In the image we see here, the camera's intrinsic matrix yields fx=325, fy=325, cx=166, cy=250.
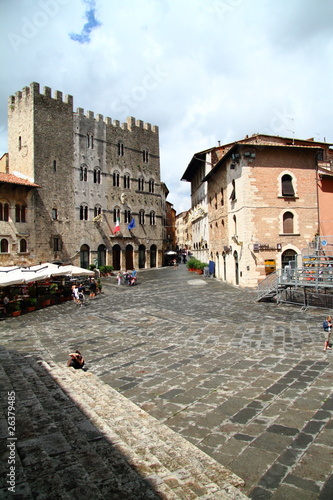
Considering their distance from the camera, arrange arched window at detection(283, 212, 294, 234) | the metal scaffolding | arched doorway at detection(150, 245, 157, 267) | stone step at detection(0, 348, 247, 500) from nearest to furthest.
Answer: stone step at detection(0, 348, 247, 500) → the metal scaffolding → arched window at detection(283, 212, 294, 234) → arched doorway at detection(150, 245, 157, 267)

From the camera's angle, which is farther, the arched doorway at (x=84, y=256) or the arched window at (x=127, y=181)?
the arched window at (x=127, y=181)

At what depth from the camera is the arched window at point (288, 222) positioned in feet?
74.2

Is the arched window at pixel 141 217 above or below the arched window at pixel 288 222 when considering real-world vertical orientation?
above

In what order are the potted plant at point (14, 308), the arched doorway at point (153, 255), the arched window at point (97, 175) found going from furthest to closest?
the arched doorway at point (153, 255) → the arched window at point (97, 175) → the potted plant at point (14, 308)

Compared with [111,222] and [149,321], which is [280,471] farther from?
[111,222]

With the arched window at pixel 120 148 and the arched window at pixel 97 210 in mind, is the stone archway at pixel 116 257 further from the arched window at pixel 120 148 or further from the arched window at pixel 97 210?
the arched window at pixel 120 148

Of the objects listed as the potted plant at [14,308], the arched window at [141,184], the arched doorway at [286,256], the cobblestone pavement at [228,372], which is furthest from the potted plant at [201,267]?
the potted plant at [14,308]

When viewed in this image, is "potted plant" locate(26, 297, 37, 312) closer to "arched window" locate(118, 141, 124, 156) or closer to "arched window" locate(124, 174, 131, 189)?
"arched window" locate(124, 174, 131, 189)

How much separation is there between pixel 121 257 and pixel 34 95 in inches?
774

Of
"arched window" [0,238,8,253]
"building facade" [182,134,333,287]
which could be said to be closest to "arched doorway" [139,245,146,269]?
"arched window" [0,238,8,253]

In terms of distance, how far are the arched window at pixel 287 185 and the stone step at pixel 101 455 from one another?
20017 millimetres

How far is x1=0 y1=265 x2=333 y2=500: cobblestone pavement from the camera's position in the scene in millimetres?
4457

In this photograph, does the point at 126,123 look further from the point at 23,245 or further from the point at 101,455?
the point at 101,455

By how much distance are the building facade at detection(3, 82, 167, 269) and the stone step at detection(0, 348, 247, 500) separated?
27818mm
